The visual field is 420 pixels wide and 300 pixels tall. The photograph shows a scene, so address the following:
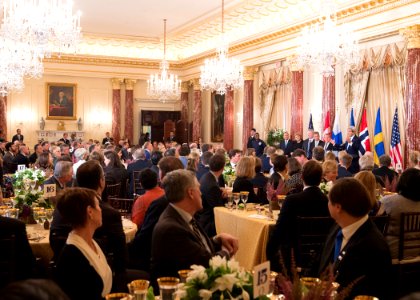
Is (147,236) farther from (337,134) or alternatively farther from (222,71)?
(337,134)

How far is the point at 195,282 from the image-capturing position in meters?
2.16

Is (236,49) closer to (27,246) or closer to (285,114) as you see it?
(285,114)

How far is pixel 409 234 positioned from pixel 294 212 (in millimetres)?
1316

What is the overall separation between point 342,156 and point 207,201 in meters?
3.38

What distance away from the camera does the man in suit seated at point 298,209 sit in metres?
5.12

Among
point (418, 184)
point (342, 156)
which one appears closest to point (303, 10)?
point (342, 156)

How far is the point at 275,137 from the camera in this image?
16688mm

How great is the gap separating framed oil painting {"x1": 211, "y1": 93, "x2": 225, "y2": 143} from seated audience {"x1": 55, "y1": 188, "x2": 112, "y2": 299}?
18608mm

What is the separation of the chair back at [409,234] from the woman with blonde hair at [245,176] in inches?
89.3

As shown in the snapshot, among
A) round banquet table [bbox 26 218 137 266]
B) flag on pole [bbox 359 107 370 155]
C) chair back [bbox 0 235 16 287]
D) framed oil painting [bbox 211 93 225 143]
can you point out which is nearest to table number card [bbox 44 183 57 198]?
round banquet table [bbox 26 218 137 266]

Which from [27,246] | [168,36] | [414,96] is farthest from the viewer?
[168,36]

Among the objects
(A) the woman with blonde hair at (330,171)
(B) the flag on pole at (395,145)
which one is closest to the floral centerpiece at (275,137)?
(B) the flag on pole at (395,145)

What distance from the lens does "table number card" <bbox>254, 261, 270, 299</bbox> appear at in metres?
2.16

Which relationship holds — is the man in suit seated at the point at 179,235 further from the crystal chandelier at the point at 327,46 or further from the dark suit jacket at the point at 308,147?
the dark suit jacket at the point at 308,147
